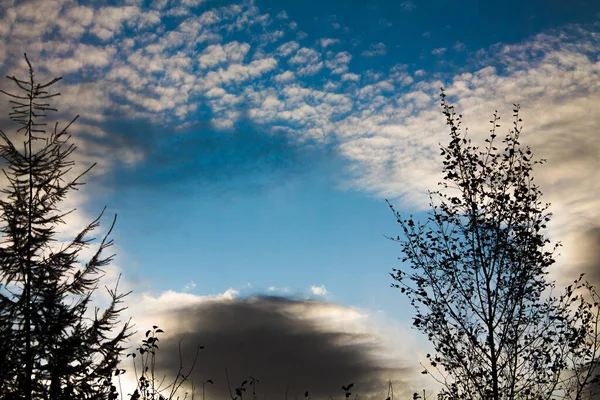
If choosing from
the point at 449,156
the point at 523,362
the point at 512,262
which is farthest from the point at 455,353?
the point at 449,156

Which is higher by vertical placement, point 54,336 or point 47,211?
point 47,211

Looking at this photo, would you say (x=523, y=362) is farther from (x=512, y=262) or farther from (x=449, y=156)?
(x=449, y=156)

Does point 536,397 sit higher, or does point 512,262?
point 512,262

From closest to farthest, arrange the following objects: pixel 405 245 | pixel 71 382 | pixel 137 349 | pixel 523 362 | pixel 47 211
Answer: pixel 71 382
pixel 47 211
pixel 137 349
pixel 523 362
pixel 405 245

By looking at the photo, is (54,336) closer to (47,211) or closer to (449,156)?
(47,211)

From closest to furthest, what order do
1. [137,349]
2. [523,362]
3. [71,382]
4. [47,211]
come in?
[71,382] → [47,211] → [137,349] → [523,362]

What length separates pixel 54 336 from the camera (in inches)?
338

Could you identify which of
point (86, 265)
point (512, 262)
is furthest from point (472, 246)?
point (86, 265)

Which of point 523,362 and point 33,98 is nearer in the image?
point 33,98

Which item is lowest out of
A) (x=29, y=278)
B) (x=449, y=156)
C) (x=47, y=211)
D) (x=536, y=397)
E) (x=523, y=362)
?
(x=536, y=397)

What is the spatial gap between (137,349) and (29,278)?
9.84ft

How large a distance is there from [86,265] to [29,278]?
3.19 ft

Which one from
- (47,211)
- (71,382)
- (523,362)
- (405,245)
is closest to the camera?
(71,382)

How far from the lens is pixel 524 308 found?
45.3 ft
